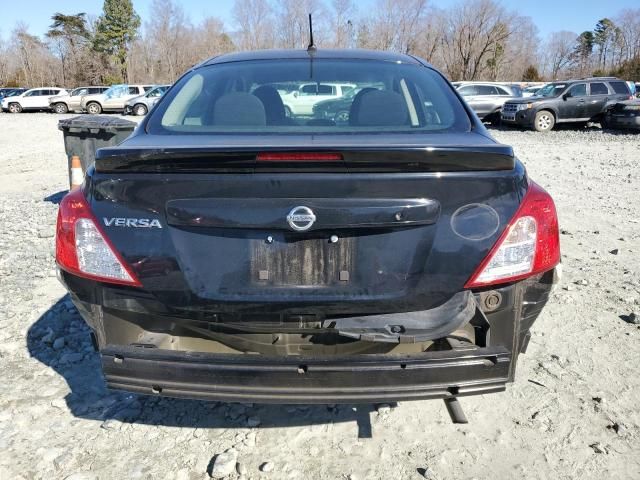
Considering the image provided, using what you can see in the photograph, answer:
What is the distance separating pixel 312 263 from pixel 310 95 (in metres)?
1.68

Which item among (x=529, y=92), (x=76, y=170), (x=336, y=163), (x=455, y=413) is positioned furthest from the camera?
(x=529, y=92)

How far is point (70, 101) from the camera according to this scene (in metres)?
35.2

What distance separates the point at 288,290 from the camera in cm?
201

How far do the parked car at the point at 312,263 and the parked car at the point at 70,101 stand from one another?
1455 inches

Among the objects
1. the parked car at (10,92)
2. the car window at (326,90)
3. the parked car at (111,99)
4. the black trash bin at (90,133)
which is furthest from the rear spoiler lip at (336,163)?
the parked car at (10,92)

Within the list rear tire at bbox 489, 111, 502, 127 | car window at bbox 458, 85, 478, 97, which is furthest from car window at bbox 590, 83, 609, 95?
car window at bbox 458, 85, 478, 97

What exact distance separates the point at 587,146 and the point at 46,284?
1432 centimetres

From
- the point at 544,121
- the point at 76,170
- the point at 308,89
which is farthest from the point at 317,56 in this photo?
the point at 544,121

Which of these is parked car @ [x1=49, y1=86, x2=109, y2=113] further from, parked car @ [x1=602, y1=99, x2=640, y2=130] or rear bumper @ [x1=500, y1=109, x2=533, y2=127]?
parked car @ [x1=602, y1=99, x2=640, y2=130]

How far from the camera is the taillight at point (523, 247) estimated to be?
2.02 m

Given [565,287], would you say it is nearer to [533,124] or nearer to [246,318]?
[246,318]

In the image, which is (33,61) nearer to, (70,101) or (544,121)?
(70,101)

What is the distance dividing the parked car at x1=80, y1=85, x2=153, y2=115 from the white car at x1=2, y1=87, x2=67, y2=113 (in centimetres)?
349

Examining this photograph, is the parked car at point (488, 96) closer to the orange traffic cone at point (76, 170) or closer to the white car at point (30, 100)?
the orange traffic cone at point (76, 170)
